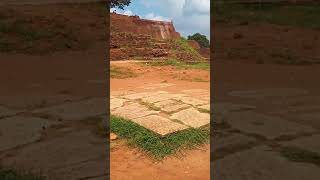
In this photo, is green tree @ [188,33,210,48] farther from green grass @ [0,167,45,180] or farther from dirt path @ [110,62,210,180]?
green grass @ [0,167,45,180]

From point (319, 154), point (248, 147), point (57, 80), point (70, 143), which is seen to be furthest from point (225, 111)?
point (57, 80)

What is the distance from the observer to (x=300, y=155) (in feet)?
10.1

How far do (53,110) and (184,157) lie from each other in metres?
1.54

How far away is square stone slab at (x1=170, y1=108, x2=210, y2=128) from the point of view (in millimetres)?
3738

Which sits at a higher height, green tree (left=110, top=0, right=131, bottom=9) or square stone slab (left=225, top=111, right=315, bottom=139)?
green tree (left=110, top=0, right=131, bottom=9)

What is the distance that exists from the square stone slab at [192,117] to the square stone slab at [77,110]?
27.4 inches

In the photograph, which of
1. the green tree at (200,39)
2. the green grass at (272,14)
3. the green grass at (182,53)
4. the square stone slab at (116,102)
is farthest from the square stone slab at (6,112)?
the green tree at (200,39)

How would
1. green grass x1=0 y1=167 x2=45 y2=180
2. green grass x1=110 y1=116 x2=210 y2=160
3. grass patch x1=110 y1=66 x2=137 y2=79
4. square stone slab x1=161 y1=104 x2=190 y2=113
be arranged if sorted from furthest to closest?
1. grass patch x1=110 y1=66 x2=137 y2=79
2. square stone slab x1=161 y1=104 x2=190 y2=113
3. green grass x1=110 y1=116 x2=210 y2=160
4. green grass x1=0 y1=167 x2=45 y2=180

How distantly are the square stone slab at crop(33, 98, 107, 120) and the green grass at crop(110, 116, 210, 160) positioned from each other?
46cm

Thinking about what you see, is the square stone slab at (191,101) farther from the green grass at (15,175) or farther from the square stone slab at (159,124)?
the green grass at (15,175)

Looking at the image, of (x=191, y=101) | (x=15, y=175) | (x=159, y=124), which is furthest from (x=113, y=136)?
(x=191, y=101)

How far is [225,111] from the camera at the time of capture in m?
4.05

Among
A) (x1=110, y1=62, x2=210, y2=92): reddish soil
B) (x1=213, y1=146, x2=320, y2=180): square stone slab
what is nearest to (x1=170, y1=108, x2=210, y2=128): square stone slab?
(x1=213, y1=146, x2=320, y2=180): square stone slab

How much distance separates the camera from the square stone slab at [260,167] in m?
2.79
